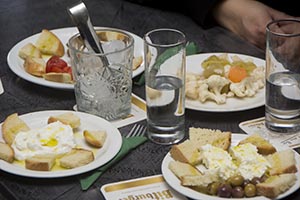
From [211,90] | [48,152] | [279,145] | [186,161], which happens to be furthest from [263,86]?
[48,152]

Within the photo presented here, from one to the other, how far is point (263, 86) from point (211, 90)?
0.11 metres

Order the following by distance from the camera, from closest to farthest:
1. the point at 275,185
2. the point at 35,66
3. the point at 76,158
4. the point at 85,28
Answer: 1. the point at 275,185
2. the point at 76,158
3. the point at 85,28
4. the point at 35,66

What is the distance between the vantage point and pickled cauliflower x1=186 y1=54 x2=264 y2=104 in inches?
52.1

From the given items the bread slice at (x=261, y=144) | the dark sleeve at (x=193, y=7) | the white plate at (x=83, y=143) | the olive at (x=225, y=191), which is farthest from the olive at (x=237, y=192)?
the dark sleeve at (x=193, y=7)

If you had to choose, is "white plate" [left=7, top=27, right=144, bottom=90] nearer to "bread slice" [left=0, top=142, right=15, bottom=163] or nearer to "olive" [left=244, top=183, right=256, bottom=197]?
"bread slice" [left=0, top=142, right=15, bottom=163]

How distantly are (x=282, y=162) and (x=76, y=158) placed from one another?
34 centimetres

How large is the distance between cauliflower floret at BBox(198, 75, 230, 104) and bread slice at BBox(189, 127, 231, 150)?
12 centimetres

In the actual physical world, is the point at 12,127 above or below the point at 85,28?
below

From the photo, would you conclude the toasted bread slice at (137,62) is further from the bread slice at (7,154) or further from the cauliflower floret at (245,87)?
the bread slice at (7,154)

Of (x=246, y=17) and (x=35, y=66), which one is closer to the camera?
(x=35, y=66)

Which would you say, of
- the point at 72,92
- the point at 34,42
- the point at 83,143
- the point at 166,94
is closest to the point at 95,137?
the point at 83,143

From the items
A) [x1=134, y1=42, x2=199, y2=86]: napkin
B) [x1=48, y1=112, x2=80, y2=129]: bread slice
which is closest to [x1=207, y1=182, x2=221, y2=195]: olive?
[x1=48, y1=112, x2=80, y2=129]: bread slice

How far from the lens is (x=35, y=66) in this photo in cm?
147

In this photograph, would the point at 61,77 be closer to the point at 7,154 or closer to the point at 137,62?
the point at 137,62
